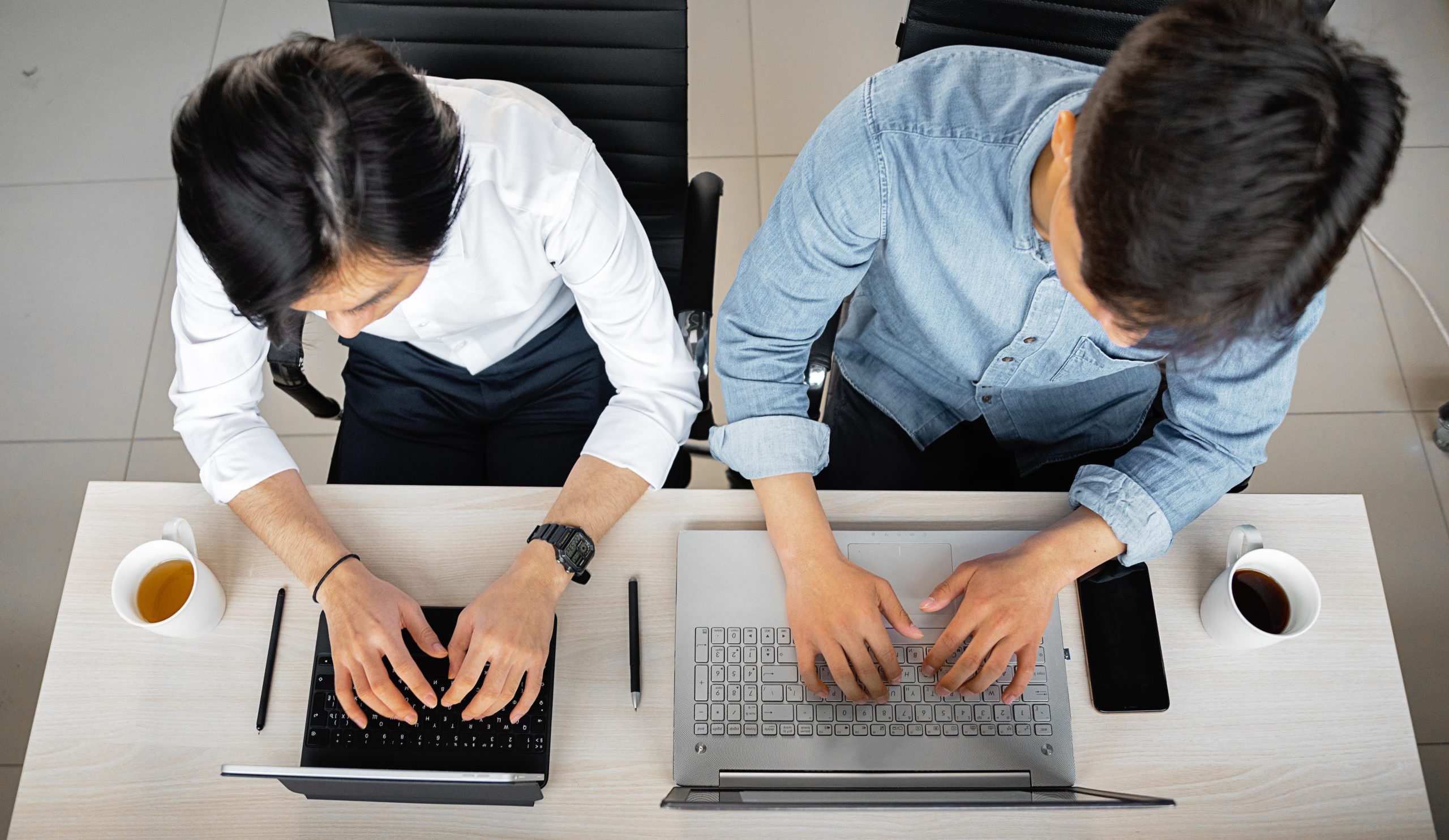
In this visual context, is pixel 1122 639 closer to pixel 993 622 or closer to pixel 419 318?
pixel 993 622

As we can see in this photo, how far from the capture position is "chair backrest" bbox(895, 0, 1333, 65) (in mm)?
1053

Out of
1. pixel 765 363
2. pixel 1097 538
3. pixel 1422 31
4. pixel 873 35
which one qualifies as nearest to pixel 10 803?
pixel 765 363

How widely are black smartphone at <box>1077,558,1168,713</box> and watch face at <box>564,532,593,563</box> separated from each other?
22.2 inches

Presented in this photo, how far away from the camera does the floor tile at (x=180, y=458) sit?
1844 millimetres

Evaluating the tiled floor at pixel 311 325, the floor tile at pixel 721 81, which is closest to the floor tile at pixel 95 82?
the tiled floor at pixel 311 325

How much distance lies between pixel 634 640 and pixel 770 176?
4.91 ft

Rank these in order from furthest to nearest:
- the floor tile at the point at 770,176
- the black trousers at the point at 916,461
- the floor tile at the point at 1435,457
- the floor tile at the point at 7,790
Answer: the floor tile at the point at 770,176
the floor tile at the point at 1435,457
the floor tile at the point at 7,790
the black trousers at the point at 916,461

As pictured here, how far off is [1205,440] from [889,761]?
522mm

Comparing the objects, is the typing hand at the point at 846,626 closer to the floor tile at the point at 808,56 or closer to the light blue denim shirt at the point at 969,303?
the light blue denim shirt at the point at 969,303

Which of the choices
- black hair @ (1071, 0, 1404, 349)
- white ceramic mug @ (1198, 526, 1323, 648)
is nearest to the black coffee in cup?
white ceramic mug @ (1198, 526, 1323, 648)

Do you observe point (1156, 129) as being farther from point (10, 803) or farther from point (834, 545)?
point (10, 803)

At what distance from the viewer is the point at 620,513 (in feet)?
3.33

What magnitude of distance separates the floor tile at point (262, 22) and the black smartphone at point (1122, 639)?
2.31 m

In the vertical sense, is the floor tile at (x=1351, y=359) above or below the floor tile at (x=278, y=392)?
above
